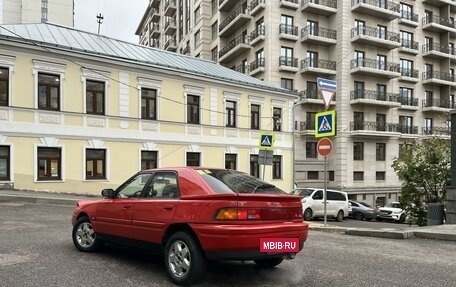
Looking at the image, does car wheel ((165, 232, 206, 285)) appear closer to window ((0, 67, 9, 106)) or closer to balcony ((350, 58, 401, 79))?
window ((0, 67, 9, 106))

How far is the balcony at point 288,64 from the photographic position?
39.2 metres

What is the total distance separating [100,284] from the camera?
206 inches

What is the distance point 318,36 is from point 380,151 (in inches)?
529

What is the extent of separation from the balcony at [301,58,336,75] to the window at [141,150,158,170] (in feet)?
66.0

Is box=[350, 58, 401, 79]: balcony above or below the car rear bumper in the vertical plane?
above

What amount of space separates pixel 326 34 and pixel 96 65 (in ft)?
86.2

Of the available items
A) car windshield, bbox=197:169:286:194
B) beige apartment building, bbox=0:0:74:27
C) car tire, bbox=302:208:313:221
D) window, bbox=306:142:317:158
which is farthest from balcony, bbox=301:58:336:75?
beige apartment building, bbox=0:0:74:27

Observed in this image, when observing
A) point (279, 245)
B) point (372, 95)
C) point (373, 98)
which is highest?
point (372, 95)

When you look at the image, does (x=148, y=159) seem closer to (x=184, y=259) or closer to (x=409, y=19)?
(x=184, y=259)

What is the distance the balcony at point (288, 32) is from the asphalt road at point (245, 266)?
107ft

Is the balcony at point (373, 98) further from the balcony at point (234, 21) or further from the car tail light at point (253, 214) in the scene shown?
the car tail light at point (253, 214)

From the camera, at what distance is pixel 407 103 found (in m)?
45.6

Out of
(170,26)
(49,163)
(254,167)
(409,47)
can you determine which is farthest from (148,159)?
(170,26)

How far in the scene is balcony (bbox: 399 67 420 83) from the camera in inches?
1791
